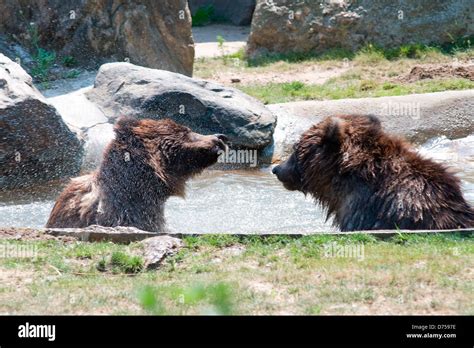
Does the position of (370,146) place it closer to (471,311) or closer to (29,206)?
(471,311)

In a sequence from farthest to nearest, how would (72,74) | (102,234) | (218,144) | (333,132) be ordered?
(72,74), (218,144), (333,132), (102,234)

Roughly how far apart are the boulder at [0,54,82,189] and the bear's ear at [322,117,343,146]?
213 inches

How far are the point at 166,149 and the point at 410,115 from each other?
677cm

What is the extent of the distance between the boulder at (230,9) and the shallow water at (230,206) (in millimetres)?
14613

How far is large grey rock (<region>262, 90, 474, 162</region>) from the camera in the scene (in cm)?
1452

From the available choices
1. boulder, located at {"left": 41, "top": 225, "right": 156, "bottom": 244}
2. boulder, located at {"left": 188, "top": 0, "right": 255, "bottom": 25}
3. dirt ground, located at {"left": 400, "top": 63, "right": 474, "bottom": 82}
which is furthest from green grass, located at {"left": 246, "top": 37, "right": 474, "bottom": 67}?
boulder, located at {"left": 41, "top": 225, "right": 156, "bottom": 244}

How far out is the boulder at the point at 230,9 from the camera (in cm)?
2744

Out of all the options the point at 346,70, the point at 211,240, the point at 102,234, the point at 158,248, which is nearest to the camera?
the point at 158,248
